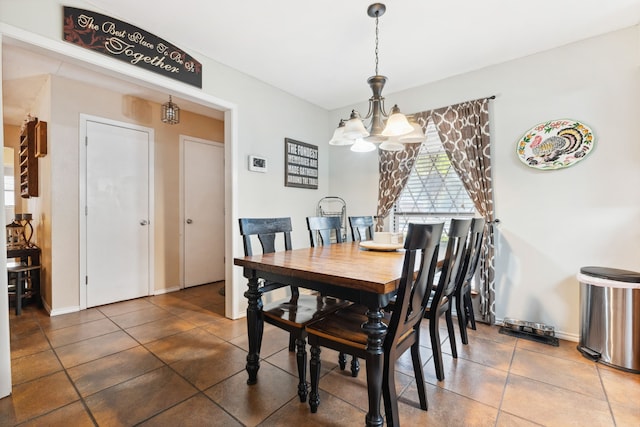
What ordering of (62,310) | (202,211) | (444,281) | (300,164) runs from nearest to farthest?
1. (444,281)
2. (62,310)
3. (300,164)
4. (202,211)

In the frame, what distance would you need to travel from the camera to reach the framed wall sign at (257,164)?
316 cm

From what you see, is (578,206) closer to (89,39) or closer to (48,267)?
(89,39)

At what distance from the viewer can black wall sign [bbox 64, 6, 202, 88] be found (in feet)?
6.56

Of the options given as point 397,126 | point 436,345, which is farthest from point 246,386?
point 397,126

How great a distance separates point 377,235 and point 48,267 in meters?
3.39

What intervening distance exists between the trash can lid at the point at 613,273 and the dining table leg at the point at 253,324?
242cm

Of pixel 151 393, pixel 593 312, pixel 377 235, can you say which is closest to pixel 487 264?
pixel 593 312

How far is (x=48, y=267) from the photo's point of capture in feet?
10.00

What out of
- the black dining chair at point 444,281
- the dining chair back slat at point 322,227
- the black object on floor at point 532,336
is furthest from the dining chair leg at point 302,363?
the black object on floor at point 532,336

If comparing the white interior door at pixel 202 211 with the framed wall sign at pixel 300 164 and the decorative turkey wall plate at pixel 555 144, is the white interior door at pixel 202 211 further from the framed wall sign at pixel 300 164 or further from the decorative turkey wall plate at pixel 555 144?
the decorative turkey wall plate at pixel 555 144

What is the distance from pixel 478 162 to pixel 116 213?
4.03 meters

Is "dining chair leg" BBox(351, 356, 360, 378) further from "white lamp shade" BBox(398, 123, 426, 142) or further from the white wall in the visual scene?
the white wall

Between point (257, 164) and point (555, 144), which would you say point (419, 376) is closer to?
point (555, 144)

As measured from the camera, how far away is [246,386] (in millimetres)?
1813
